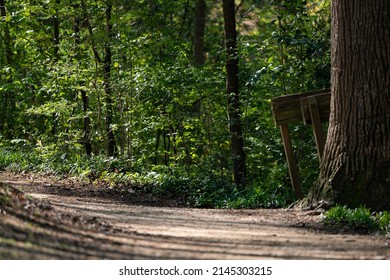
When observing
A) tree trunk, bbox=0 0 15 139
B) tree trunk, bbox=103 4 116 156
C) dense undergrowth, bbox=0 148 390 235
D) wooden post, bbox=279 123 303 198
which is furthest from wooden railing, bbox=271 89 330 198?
tree trunk, bbox=0 0 15 139

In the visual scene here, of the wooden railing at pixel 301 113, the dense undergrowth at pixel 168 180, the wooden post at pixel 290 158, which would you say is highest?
the wooden railing at pixel 301 113

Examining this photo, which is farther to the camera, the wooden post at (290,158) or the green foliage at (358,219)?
the wooden post at (290,158)

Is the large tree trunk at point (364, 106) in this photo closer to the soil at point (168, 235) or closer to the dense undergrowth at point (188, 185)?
the dense undergrowth at point (188, 185)

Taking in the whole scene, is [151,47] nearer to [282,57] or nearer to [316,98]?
[282,57]

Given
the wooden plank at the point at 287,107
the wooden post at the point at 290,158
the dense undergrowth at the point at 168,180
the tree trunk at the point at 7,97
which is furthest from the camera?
the tree trunk at the point at 7,97

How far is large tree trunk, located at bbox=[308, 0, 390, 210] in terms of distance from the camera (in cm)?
1002

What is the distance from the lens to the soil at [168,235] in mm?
6574

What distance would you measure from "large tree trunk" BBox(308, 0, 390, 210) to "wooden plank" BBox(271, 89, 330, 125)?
1465 millimetres

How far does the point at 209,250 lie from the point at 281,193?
6603mm

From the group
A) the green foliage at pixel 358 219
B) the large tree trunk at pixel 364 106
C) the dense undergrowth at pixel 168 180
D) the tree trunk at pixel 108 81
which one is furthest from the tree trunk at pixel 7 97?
the green foliage at pixel 358 219

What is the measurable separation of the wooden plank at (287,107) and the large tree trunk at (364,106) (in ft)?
4.81

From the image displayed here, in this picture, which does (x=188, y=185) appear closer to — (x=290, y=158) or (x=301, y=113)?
(x=290, y=158)

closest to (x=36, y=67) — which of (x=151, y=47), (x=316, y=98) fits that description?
(x=151, y=47)

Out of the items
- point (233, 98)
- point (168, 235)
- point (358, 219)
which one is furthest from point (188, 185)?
point (168, 235)
